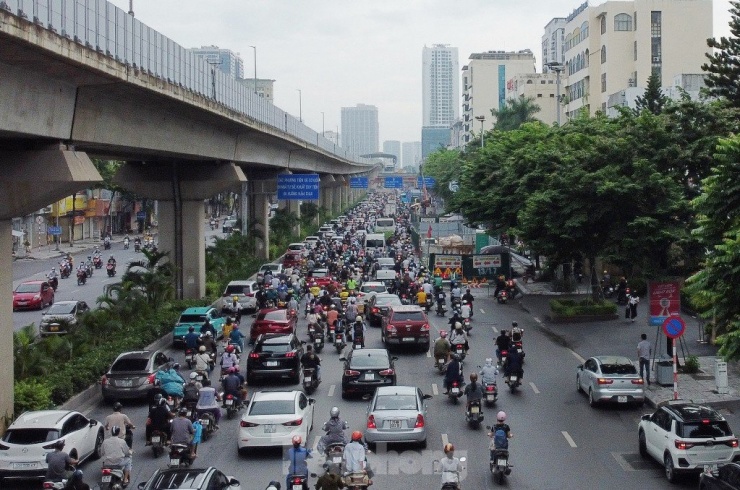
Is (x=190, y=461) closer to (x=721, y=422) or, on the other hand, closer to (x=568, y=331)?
(x=721, y=422)

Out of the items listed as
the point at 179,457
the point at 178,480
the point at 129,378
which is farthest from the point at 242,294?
the point at 178,480

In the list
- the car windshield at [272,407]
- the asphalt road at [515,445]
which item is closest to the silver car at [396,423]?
the asphalt road at [515,445]

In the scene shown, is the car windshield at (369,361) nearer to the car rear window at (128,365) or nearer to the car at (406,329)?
the car rear window at (128,365)

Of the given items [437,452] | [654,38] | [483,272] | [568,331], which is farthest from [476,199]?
[437,452]

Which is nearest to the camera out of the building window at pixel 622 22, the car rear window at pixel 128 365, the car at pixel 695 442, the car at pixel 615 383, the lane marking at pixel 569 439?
the car at pixel 695 442

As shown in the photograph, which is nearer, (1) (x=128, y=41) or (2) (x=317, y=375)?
(1) (x=128, y=41)

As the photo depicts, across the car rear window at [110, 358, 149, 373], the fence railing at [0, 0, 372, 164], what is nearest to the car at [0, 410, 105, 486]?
the car rear window at [110, 358, 149, 373]

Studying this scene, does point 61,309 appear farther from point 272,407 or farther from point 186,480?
point 186,480

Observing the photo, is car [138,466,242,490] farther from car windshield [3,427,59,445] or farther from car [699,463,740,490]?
car [699,463,740,490]
